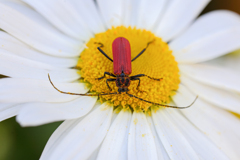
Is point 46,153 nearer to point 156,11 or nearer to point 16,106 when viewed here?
point 16,106

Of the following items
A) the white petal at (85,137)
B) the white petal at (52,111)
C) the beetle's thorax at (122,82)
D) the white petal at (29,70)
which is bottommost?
the white petal at (85,137)

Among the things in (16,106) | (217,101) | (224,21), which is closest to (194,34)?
(224,21)

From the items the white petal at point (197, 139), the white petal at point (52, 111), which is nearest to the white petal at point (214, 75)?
the white petal at point (197, 139)

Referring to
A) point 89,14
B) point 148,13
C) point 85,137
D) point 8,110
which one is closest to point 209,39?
point 148,13

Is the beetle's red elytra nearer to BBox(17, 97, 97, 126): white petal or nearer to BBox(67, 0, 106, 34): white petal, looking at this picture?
BBox(17, 97, 97, 126): white petal

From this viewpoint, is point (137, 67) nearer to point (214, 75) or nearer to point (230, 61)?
point (214, 75)

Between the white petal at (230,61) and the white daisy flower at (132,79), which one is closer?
the white daisy flower at (132,79)

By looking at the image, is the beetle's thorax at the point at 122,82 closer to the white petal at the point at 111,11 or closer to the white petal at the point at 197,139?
the white petal at the point at 197,139
